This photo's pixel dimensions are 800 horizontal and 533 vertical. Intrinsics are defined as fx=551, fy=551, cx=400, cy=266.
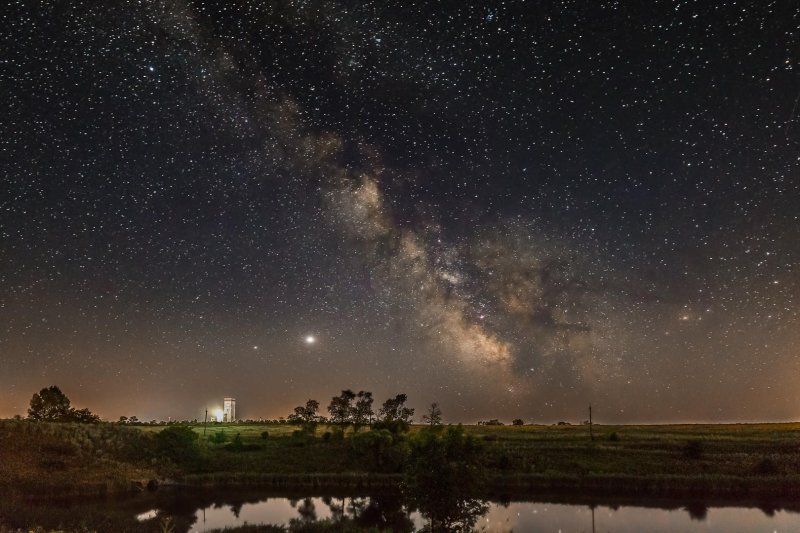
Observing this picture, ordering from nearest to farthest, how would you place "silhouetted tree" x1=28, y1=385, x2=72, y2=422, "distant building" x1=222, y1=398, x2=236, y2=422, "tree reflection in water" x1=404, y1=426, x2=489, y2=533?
"tree reflection in water" x1=404, y1=426, x2=489, y2=533 → "silhouetted tree" x1=28, y1=385, x2=72, y2=422 → "distant building" x1=222, y1=398, x2=236, y2=422

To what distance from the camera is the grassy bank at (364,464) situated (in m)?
45.4

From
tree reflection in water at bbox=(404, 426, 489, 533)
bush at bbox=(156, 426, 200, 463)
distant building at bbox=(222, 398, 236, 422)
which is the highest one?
tree reflection in water at bbox=(404, 426, 489, 533)

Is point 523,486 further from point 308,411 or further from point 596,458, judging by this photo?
point 308,411

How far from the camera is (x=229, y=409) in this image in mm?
149125

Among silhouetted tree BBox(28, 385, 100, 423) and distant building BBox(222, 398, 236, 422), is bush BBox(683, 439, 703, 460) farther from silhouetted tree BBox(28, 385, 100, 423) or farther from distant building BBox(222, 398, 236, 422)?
distant building BBox(222, 398, 236, 422)

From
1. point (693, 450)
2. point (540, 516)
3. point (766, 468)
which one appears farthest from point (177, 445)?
point (766, 468)

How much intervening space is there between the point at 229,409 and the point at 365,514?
123209 millimetres

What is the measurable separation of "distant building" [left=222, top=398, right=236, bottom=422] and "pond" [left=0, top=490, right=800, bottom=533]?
10971cm

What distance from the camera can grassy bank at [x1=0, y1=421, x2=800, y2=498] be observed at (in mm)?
45438

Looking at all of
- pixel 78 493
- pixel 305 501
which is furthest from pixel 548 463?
pixel 78 493

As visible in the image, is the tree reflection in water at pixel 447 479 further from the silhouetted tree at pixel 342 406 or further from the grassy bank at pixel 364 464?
the silhouetted tree at pixel 342 406

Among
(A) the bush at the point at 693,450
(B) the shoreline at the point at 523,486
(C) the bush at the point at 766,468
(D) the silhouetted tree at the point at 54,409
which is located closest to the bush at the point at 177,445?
(B) the shoreline at the point at 523,486

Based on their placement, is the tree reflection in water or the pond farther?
the pond

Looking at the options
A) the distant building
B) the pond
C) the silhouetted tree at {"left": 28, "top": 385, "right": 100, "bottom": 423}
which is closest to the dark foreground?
the pond
